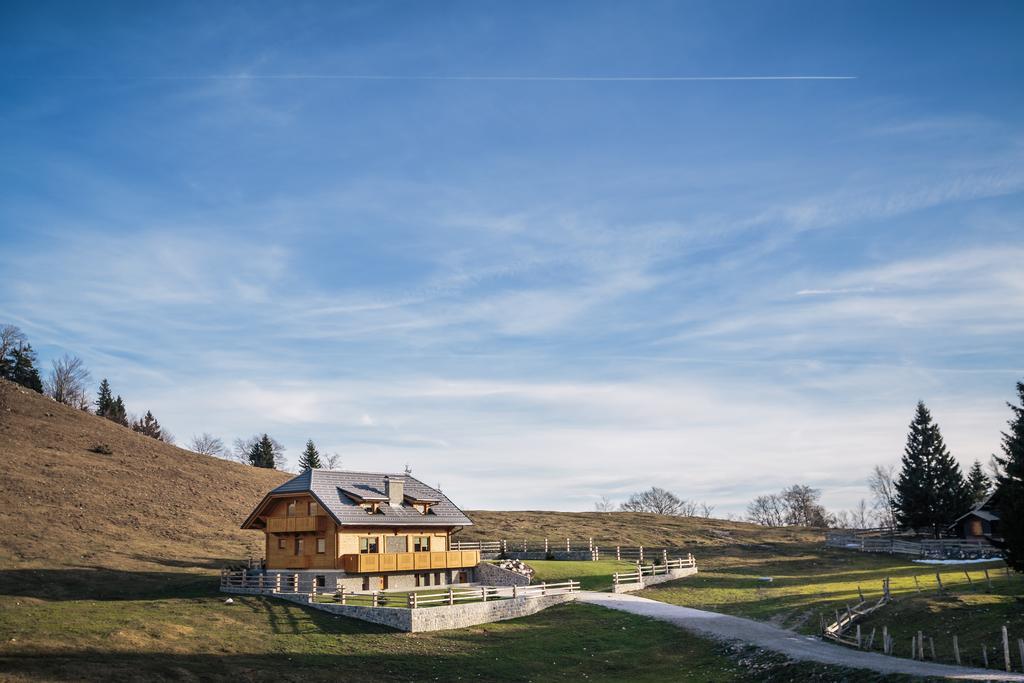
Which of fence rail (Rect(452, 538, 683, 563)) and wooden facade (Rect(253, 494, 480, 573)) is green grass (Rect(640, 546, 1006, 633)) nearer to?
fence rail (Rect(452, 538, 683, 563))

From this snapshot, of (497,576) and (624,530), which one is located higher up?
(624,530)

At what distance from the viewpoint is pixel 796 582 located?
187 feet

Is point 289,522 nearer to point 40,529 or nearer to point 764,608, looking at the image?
point 40,529

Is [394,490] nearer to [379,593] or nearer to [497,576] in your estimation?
[497,576]

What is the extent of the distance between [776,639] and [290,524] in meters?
30.9

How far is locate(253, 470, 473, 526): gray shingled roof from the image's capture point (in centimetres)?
4903

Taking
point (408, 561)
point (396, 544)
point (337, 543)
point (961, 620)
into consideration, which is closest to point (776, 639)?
point (961, 620)

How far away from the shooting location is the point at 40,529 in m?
60.7

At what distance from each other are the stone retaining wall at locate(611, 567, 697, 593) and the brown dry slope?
31.5m

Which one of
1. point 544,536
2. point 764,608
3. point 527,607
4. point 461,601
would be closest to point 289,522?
point 461,601

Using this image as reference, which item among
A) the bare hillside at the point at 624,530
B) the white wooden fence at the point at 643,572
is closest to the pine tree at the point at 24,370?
the bare hillside at the point at 624,530

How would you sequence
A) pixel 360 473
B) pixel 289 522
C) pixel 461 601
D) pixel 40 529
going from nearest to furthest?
pixel 461 601
pixel 289 522
pixel 360 473
pixel 40 529

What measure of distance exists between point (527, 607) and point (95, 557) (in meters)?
33.8

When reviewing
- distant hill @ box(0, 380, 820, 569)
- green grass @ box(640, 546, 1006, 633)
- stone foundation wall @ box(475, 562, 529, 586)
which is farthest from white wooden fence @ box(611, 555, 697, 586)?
distant hill @ box(0, 380, 820, 569)
